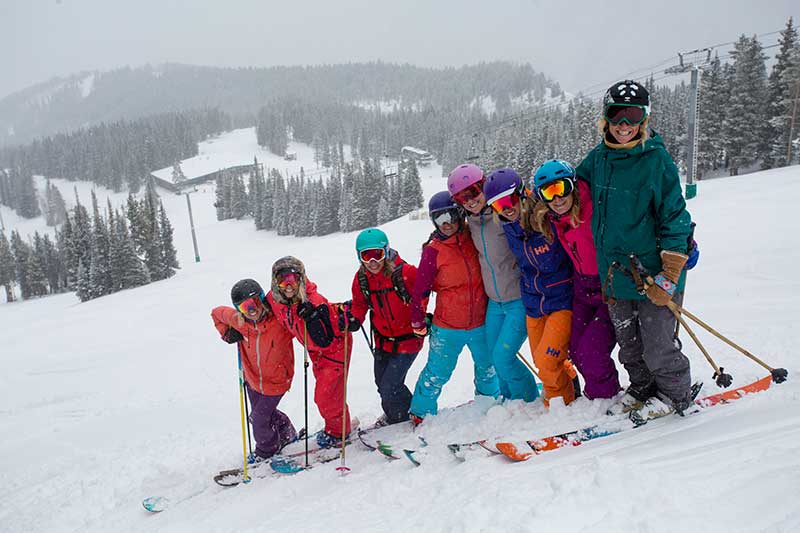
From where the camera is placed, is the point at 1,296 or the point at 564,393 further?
the point at 1,296

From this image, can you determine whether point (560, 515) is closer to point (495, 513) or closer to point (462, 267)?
point (495, 513)

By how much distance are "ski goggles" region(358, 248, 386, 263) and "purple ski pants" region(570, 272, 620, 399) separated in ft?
5.63

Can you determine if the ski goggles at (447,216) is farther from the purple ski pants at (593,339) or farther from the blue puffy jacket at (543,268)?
the purple ski pants at (593,339)

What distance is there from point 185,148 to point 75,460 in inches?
5355

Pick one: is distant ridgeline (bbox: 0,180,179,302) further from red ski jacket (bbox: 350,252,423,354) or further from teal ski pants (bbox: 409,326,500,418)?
teal ski pants (bbox: 409,326,500,418)

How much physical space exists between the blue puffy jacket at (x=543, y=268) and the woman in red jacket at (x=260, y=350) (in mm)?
2495

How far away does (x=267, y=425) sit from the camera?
4.96m

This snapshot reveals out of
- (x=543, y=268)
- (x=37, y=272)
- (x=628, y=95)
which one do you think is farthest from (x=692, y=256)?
(x=37, y=272)

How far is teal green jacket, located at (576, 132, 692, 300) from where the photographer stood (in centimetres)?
293

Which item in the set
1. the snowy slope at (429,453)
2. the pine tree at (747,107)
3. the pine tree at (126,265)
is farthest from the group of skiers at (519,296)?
the pine tree at (126,265)

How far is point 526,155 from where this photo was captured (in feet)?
157

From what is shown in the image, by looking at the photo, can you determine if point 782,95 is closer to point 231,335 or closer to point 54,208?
point 231,335

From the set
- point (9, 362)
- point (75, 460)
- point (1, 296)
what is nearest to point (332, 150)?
point (1, 296)

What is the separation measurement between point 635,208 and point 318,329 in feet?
9.38
